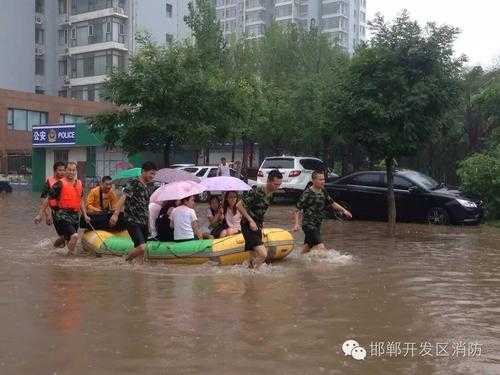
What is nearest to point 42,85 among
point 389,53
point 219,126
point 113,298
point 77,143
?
point 77,143

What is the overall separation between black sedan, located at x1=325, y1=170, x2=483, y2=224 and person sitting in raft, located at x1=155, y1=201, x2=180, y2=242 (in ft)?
29.7

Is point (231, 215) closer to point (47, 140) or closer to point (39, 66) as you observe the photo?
point (47, 140)

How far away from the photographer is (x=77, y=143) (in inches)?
1426

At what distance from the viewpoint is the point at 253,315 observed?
673 cm

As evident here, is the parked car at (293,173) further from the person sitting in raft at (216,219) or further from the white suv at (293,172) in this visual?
the person sitting in raft at (216,219)

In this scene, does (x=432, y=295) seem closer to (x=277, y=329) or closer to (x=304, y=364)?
(x=277, y=329)

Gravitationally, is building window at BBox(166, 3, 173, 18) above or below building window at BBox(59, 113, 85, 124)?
above

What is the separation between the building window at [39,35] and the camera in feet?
182

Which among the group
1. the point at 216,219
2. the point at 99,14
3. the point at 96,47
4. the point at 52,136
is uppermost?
the point at 99,14

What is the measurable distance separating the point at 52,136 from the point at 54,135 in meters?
0.21

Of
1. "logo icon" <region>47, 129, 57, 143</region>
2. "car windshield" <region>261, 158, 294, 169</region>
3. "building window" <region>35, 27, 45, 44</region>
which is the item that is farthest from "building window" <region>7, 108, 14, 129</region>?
"car windshield" <region>261, 158, 294, 169</region>

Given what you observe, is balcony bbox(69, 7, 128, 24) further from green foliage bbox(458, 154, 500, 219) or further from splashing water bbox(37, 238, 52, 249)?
splashing water bbox(37, 238, 52, 249)

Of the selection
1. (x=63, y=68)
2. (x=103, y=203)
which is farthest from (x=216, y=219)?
(x=63, y=68)

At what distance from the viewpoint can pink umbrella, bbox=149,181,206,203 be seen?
9.62 meters
